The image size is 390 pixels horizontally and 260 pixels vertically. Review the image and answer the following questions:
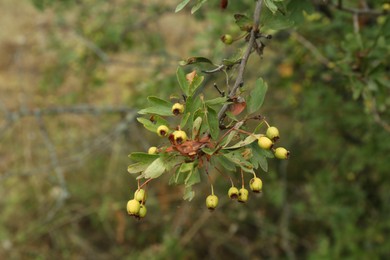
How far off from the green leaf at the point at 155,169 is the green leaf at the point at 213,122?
11 cm

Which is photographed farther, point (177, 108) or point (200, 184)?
point (200, 184)

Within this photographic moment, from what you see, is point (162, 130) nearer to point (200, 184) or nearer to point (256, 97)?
point (256, 97)

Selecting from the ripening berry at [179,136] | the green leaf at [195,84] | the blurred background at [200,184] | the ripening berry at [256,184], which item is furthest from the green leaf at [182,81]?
the blurred background at [200,184]

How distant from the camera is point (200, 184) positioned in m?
4.07

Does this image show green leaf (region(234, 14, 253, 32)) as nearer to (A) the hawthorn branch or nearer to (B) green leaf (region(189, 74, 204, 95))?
(A) the hawthorn branch

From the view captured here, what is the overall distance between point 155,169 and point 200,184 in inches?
126

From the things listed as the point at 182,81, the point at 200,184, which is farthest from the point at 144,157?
the point at 200,184

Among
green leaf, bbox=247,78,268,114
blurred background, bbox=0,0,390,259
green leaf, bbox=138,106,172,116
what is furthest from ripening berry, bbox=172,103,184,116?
blurred background, bbox=0,0,390,259

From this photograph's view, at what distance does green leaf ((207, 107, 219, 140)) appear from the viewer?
3.01 ft

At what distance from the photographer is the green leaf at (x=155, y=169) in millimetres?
886

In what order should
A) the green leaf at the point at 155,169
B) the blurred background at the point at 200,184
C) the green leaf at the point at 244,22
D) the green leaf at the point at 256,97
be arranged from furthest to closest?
the blurred background at the point at 200,184
the green leaf at the point at 244,22
the green leaf at the point at 256,97
the green leaf at the point at 155,169

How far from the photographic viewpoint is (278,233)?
139 inches

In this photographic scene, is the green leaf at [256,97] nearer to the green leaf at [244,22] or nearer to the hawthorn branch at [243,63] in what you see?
the hawthorn branch at [243,63]

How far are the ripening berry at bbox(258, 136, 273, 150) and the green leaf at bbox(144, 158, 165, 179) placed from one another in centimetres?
19
